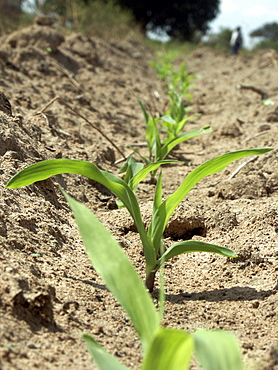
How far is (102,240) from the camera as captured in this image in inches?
45.5

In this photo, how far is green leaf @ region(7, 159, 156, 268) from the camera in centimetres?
141

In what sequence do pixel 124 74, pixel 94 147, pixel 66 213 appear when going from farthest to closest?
pixel 124 74, pixel 94 147, pixel 66 213

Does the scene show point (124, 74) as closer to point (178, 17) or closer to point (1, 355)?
point (1, 355)

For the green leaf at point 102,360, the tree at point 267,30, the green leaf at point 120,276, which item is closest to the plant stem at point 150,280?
the green leaf at point 120,276

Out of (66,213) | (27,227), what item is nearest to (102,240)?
(27,227)

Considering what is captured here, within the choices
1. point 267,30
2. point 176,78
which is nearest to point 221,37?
point 176,78

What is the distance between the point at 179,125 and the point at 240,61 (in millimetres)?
8803

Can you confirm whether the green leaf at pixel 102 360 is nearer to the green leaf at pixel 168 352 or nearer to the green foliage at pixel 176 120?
the green leaf at pixel 168 352

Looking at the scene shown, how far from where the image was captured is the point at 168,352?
87 cm

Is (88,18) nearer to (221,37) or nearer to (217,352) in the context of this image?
(217,352)

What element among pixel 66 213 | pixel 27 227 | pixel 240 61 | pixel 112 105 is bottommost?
pixel 27 227

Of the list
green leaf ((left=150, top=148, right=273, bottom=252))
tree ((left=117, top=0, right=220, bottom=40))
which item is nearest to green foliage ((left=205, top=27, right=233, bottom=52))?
tree ((left=117, top=0, right=220, bottom=40))

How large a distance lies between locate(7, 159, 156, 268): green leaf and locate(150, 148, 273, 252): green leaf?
0.18ft

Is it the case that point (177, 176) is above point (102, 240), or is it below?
above
